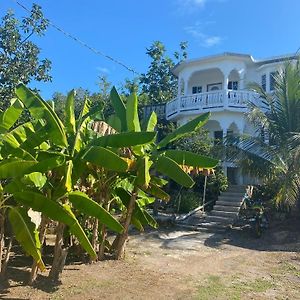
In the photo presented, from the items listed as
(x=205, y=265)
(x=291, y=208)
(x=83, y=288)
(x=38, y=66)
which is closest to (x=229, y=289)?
(x=205, y=265)

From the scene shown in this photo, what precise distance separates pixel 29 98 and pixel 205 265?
632 centimetres

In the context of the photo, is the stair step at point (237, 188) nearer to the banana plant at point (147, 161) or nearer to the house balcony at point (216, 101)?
the house balcony at point (216, 101)

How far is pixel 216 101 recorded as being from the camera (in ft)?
75.9

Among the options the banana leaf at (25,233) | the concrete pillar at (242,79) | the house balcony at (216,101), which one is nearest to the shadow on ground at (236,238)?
the banana leaf at (25,233)

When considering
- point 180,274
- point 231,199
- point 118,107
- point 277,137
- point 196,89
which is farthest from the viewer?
point 196,89

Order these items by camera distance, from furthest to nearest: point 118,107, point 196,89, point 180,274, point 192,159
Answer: point 196,89 → point 118,107 → point 180,274 → point 192,159

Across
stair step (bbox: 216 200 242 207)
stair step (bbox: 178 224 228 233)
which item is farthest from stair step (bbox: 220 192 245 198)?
stair step (bbox: 178 224 228 233)

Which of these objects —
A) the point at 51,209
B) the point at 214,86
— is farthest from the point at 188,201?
the point at 51,209

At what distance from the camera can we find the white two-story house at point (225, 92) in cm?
2281

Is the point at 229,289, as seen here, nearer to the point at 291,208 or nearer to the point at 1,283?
the point at 1,283

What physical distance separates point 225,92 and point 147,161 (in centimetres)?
1601

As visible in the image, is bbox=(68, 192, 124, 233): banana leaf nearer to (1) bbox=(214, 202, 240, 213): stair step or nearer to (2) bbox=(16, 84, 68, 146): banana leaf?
(2) bbox=(16, 84, 68, 146): banana leaf

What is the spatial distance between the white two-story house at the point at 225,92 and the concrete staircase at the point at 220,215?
8.10ft

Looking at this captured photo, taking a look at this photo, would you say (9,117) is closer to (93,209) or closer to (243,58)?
(93,209)
